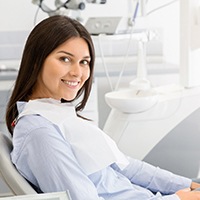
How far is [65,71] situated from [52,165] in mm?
287

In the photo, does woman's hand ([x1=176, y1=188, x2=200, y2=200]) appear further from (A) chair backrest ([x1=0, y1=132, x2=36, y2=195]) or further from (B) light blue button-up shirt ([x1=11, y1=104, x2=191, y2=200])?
(A) chair backrest ([x1=0, y1=132, x2=36, y2=195])

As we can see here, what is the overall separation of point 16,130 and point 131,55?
71.7 inches

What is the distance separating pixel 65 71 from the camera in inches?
48.1

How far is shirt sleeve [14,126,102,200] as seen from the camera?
105cm

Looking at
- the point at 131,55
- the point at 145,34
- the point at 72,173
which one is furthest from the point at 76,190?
the point at 131,55

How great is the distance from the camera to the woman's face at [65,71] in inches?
47.6

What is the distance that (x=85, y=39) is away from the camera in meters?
1.25

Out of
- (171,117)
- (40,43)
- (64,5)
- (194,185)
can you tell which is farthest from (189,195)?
(64,5)

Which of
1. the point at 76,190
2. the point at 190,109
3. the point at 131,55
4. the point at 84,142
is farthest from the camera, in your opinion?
the point at 131,55

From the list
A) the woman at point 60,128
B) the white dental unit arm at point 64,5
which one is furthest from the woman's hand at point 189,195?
the white dental unit arm at point 64,5

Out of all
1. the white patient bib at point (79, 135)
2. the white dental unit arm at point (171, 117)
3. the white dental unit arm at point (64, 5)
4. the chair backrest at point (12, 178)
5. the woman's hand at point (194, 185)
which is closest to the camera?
the chair backrest at point (12, 178)

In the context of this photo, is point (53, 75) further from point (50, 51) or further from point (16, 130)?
point (16, 130)

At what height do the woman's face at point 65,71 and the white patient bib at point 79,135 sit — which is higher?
the woman's face at point 65,71

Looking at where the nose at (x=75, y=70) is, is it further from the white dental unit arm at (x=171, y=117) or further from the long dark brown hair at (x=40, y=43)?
the white dental unit arm at (x=171, y=117)
